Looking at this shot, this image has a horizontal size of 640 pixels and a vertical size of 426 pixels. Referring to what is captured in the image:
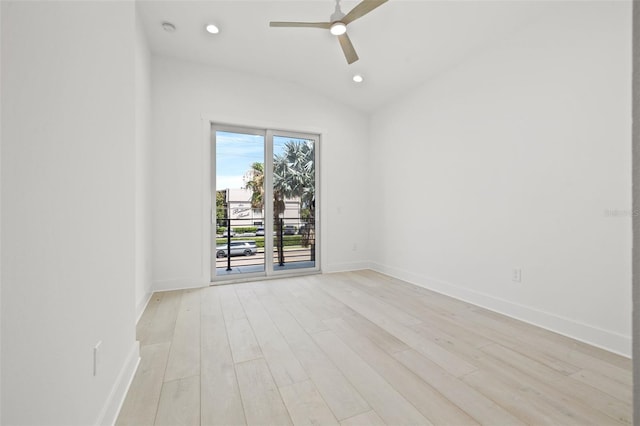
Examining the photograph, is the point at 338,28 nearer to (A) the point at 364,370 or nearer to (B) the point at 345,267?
(A) the point at 364,370

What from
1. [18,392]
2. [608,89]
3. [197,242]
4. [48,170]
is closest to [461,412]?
[18,392]

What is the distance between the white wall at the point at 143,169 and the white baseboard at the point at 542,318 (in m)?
3.15

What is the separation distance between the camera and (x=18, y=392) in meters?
0.70

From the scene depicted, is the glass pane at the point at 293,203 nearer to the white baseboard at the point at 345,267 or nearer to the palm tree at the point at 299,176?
the palm tree at the point at 299,176

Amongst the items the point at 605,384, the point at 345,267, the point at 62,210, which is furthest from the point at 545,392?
the point at 345,267

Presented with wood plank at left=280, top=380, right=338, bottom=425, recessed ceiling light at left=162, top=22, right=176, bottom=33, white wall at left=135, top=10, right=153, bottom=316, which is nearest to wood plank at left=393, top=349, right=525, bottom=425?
wood plank at left=280, top=380, right=338, bottom=425

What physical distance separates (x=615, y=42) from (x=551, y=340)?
2184 mm

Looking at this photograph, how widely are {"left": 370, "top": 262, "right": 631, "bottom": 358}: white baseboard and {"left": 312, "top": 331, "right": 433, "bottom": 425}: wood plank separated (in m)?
1.67

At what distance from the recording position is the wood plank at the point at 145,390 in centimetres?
135

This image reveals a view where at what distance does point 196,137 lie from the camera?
3.62 m

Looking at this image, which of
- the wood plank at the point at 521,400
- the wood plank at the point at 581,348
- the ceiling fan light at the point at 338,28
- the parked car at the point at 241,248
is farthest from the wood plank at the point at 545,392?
the parked car at the point at 241,248

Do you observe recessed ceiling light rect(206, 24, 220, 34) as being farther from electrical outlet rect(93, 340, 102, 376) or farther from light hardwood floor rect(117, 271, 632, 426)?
electrical outlet rect(93, 340, 102, 376)

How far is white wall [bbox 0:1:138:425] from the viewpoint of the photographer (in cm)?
70

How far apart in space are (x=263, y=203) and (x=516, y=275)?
3.08 meters
